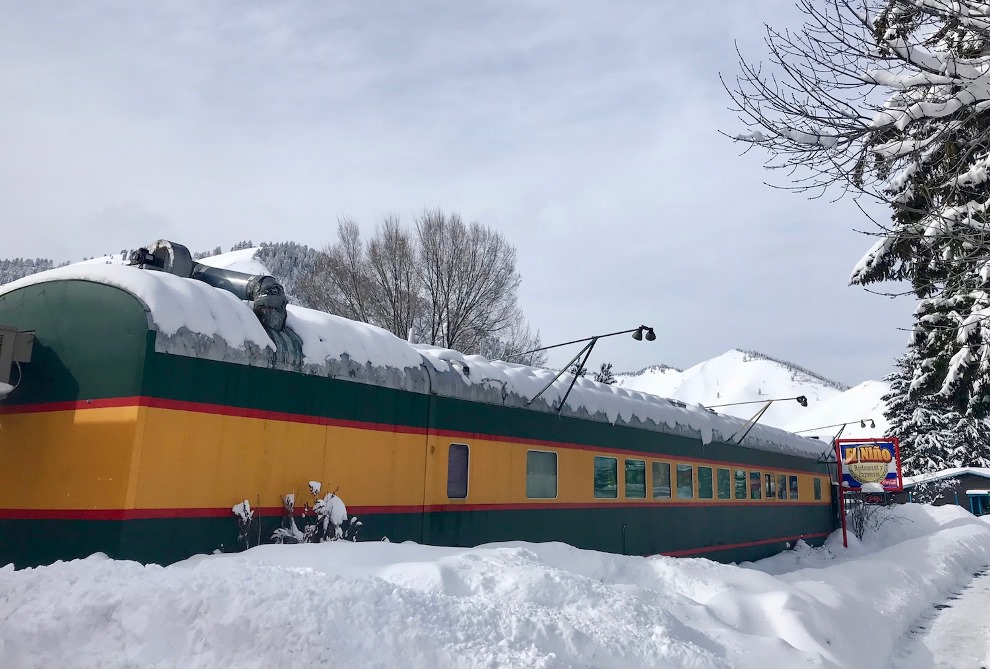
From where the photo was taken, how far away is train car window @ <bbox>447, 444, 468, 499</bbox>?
905cm

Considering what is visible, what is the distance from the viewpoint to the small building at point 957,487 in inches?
1447

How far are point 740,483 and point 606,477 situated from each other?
589 cm

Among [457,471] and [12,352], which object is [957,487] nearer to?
[457,471]

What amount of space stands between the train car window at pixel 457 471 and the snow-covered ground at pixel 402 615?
139 centimetres

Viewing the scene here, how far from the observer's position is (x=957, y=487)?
38156 mm

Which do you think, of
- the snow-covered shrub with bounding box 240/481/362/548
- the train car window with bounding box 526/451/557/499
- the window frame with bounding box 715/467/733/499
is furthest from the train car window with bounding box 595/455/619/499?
the snow-covered shrub with bounding box 240/481/362/548

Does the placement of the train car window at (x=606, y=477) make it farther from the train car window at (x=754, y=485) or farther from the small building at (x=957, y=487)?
the small building at (x=957, y=487)

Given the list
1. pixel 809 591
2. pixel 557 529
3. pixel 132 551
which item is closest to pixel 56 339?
pixel 132 551

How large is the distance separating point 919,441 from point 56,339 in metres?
46.2

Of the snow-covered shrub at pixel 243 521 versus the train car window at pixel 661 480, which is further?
Answer: the train car window at pixel 661 480

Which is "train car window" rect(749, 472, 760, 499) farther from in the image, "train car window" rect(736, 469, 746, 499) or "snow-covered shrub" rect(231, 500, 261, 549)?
"snow-covered shrub" rect(231, 500, 261, 549)

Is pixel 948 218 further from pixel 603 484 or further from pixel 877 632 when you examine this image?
pixel 603 484

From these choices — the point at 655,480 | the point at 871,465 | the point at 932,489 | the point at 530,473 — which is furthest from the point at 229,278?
the point at 932,489

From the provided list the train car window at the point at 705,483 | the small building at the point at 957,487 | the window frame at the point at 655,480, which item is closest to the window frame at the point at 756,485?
the train car window at the point at 705,483
